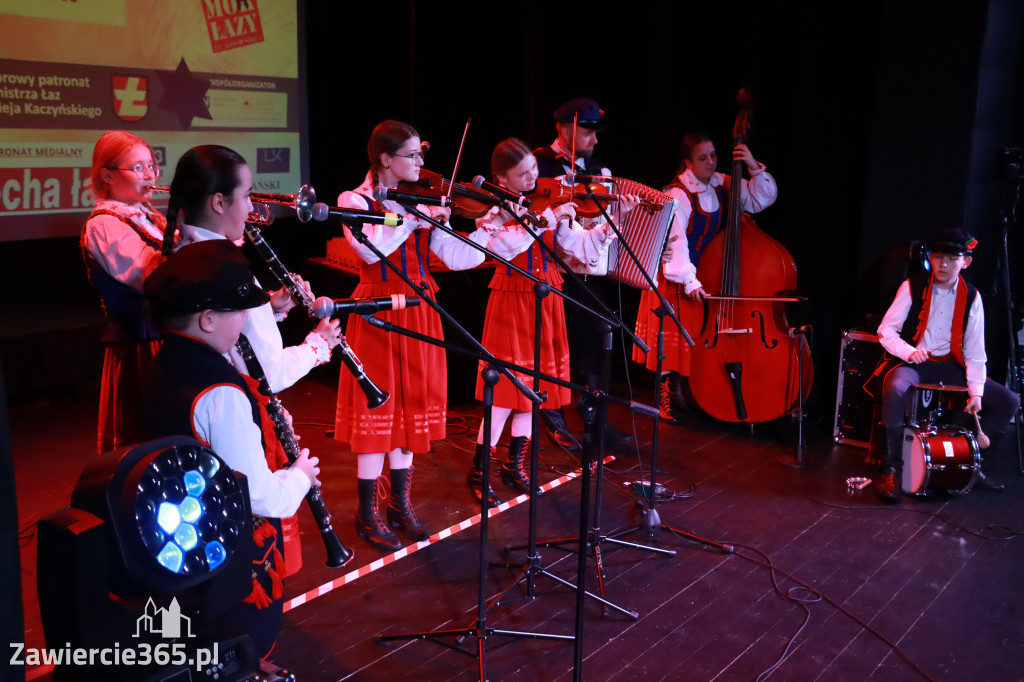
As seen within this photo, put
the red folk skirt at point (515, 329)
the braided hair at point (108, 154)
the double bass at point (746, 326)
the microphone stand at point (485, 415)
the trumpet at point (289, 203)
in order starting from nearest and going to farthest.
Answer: the trumpet at point (289, 203)
the microphone stand at point (485, 415)
the braided hair at point (108, 154)
the red folk skirt at point (515, 329)
the double bass at point (746, 326)

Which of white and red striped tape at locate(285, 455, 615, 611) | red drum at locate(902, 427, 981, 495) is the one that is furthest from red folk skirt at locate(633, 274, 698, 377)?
red drum at locate(902, 427, 981, 495)

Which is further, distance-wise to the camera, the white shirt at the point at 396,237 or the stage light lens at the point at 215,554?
the white shirt at the point at 396,237

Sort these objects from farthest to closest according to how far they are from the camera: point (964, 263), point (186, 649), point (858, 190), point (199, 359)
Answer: point (858, 190)
point (964, 263)
point (199, 359)
point (186, 649)

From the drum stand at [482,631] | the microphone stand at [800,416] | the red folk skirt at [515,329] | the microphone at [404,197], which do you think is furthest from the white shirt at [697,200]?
the microphone at [404,197]

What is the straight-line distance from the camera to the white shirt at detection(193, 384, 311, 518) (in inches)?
76.2

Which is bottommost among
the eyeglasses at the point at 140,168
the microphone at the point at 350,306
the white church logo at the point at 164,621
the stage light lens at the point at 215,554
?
the white church logo at the point at 164,621

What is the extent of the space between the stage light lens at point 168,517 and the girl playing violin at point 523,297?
235cm

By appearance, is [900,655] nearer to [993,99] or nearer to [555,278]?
[555,278]

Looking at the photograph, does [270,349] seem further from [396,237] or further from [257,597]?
[396,237]

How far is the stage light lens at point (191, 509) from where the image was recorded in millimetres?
1487

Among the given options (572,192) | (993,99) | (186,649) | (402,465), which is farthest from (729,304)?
(186,649)

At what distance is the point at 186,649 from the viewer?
5.06ft

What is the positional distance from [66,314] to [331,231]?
6.03ft

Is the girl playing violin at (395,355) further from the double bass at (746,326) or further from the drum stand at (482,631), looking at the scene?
the double bass at (746,326)
